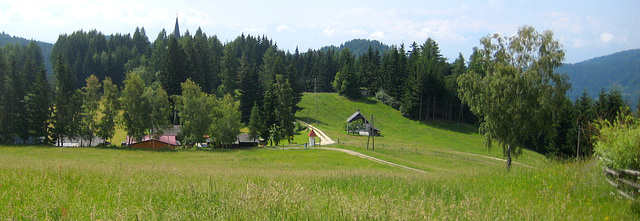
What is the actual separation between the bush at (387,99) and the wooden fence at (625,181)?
3529 inches

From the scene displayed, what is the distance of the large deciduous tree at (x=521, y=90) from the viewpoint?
31453mm

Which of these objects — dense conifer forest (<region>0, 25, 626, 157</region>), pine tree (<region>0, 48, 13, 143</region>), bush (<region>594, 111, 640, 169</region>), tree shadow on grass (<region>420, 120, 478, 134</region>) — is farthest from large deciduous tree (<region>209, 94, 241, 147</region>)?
tree shadow on grass (<region>420, 120, 478, 134</region>)

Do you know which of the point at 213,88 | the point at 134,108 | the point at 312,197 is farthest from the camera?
the point at 213,88

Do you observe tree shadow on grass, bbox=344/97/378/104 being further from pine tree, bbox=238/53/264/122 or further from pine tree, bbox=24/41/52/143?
pine tree, bbox=24/41/52/143

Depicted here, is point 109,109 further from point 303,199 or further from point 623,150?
point 623,150

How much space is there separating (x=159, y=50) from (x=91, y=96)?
65.4m

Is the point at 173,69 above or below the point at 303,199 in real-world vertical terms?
above

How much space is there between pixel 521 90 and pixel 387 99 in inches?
2618

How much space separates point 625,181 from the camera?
20.5ft

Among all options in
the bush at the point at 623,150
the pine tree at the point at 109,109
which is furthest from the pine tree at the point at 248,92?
the bush at the point at 623,150

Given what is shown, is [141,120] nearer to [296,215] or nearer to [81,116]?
[81,116]

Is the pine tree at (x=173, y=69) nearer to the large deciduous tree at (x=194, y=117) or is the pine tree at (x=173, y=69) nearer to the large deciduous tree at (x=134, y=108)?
the large deciduous tree at (x=194, y=117)

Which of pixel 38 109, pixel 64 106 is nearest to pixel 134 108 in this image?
pixel 64 106

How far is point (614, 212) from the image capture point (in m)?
6.18
